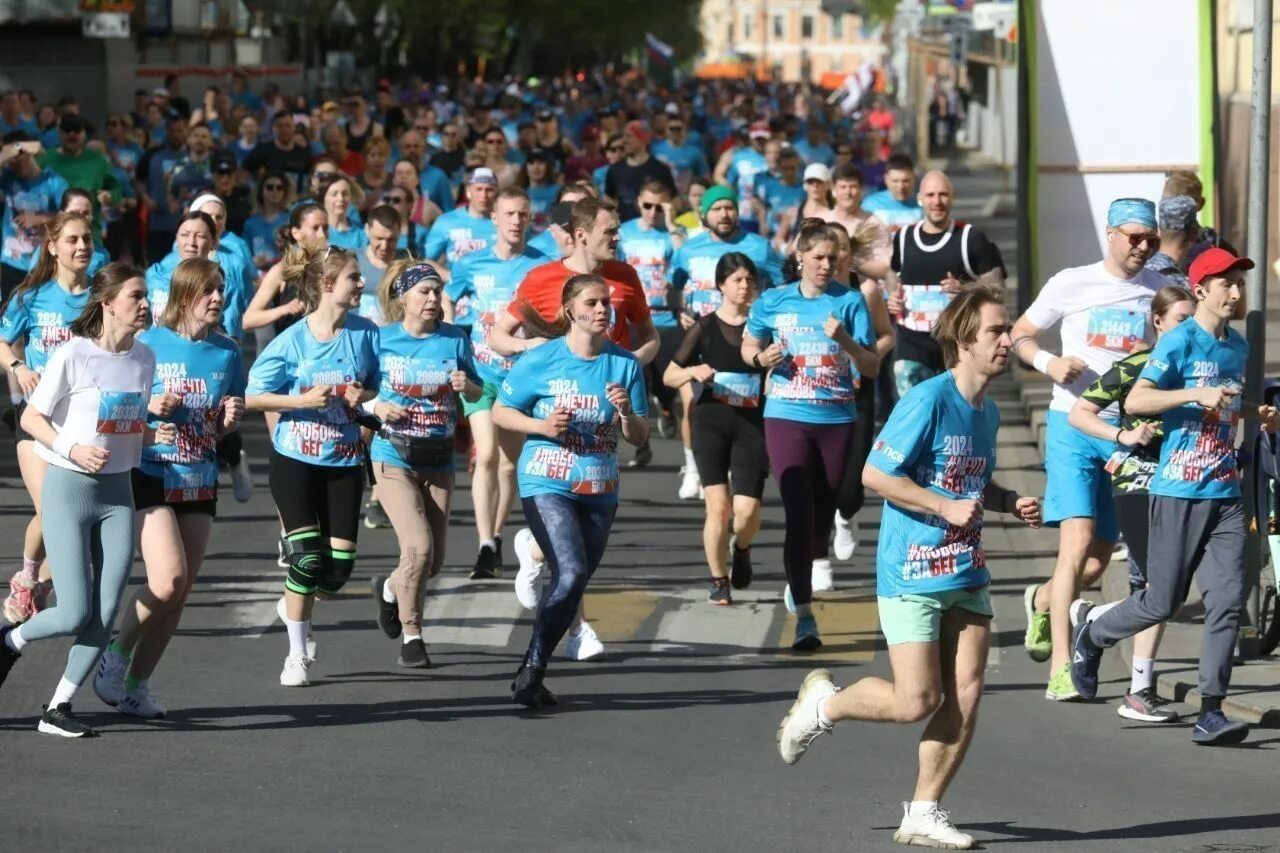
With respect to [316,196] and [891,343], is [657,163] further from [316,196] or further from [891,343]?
[891,343]

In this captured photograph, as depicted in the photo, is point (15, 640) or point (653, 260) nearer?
point (15, 640)

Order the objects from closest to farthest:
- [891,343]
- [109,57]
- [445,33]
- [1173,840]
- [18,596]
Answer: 1. [1173,840]
2. [18,596]
3. [891,343]
4. [109,57]
5. [445,33]

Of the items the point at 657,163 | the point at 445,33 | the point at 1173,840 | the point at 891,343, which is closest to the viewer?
the point at 1173,840

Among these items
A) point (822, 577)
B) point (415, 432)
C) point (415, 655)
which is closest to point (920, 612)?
point (415, 655)

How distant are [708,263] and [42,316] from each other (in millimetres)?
4495

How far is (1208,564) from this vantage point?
31.0ft

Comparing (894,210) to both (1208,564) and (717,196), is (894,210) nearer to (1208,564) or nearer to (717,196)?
(717,196)

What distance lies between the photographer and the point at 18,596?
423 inches

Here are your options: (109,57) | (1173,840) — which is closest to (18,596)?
(1173,840)

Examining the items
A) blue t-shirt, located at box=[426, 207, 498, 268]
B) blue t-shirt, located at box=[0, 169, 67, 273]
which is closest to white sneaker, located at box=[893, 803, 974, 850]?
blue t-shirt, located at box=[426, 207, 498, 268]

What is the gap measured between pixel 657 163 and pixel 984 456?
1401 cm

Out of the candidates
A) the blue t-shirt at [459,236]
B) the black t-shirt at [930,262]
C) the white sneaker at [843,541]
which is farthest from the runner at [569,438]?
the blue t-shirt at [459,236]

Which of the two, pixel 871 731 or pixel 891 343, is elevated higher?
pixel 891 343

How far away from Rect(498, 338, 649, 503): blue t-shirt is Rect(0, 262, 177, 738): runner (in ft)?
5.16
